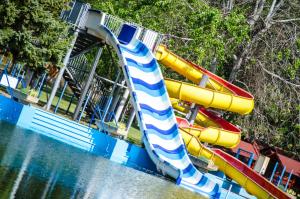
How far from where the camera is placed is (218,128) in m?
32.0

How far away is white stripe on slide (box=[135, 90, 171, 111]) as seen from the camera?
2682cm

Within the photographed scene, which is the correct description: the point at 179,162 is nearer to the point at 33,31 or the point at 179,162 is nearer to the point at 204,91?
the point at 204,91

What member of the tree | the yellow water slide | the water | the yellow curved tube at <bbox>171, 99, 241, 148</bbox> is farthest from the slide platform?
the tree

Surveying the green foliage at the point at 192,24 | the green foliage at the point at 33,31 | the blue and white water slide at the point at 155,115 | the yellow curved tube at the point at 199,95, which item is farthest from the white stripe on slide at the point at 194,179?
the green foliage at the point at 192,24

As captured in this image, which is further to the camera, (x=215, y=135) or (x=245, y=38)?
(x=245, y=38)

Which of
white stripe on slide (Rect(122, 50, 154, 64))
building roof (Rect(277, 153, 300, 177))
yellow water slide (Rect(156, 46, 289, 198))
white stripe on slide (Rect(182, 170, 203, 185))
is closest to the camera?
white stripe on slide (Rect(182, 170, 203, 185))

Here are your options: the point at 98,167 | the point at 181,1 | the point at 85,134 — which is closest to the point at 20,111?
the point at 85,134

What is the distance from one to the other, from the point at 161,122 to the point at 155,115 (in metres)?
0.36

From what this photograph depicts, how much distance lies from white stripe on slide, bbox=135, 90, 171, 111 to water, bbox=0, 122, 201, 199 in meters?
4.21

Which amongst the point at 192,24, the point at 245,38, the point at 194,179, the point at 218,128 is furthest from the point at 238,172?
the point at 245,38

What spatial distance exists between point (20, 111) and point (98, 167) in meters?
4.68

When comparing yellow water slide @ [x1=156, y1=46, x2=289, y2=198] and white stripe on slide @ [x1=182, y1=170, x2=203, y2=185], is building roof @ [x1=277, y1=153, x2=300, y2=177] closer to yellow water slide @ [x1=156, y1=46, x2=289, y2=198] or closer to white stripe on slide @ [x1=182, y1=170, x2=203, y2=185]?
yellow water slide @ [x1=156, y1=46, x2=289, y2=198]

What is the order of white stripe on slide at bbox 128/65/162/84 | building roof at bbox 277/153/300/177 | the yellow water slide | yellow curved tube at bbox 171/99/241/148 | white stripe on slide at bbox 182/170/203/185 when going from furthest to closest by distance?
building roof at bbox 277/153/300/177, yellow curved tube at bbox 171/99/241/148, the yellow water slide, white stripe on slide at bbox 128/65/162/84, white stripe on slide at bbox 182/170/203/185

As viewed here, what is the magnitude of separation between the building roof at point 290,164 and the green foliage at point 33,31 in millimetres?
26837
